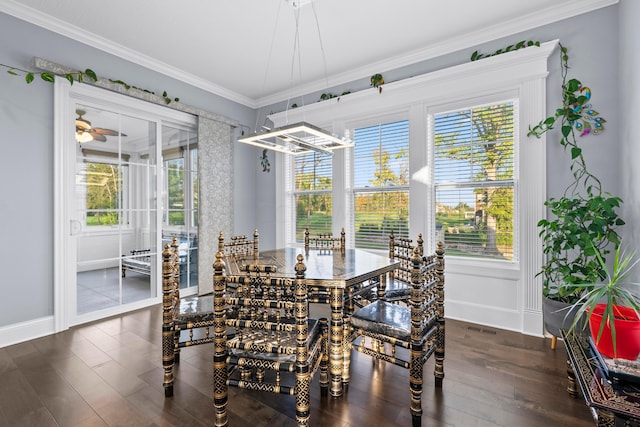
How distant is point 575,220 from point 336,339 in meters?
2.19

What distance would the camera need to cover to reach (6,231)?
2.76m

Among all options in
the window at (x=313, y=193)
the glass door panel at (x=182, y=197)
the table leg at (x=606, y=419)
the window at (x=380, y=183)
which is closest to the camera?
the table leg at (x=606, y=419)

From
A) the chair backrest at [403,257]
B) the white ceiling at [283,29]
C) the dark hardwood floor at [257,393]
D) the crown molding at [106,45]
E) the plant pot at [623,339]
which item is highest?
the white ceiling at [283,29]

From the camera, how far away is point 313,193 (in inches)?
182

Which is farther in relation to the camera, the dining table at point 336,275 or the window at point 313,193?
the window at point 313,193

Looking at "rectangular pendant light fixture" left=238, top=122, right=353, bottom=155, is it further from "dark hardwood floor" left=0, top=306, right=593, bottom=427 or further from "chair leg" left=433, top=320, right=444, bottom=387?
"dark hardwood floor" left=0, top=306, right=593, bottom=427

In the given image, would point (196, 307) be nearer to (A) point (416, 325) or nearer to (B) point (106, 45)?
(A) point (416, 325)

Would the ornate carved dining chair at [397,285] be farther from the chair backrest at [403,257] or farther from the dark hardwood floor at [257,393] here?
the dark hardwood floor at [257,393]

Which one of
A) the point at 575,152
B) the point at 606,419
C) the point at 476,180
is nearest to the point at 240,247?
the point at 476,180

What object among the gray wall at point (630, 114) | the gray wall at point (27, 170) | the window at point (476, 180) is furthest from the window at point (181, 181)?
the gray wall at point (630, 114)

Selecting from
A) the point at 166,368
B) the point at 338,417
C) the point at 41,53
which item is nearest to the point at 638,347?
the point at 338,417

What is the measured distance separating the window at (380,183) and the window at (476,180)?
393 millimetres

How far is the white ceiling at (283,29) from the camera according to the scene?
109 inches

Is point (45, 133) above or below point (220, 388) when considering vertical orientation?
above
